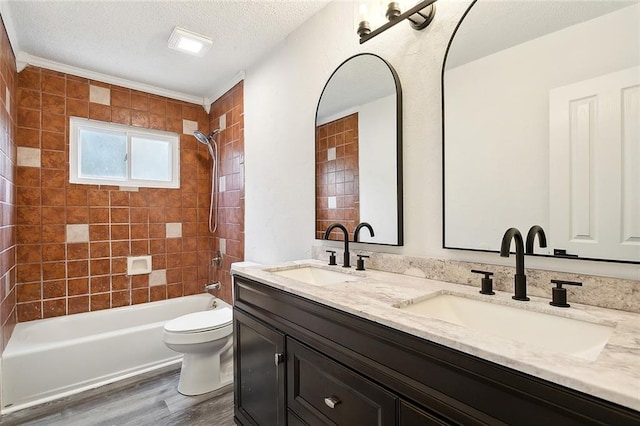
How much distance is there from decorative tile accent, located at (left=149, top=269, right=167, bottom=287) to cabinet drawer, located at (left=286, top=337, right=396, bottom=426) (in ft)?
7.72

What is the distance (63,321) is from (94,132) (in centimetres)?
164

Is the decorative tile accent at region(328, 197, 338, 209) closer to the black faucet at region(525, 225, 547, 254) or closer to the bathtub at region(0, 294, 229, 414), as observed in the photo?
the black faucet at region(525, 225, 547, 254)

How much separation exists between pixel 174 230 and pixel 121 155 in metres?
0.86

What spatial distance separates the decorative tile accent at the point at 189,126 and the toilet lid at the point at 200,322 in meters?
1.92

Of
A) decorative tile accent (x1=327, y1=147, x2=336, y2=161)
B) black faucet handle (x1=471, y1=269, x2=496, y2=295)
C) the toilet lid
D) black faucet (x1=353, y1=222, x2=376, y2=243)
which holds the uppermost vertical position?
decorative tile accent (x1=327, y1=147, x2=336, y2=161)

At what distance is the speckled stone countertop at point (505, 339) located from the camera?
19.5 inches

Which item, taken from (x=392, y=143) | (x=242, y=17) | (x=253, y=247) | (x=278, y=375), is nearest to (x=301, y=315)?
(x=278, y=375)

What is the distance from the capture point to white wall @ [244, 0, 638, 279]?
1.31 m

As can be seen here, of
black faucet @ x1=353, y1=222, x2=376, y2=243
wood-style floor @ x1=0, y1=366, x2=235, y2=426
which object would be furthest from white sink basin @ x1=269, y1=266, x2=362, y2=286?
wood-style floor @ x1=0, y1=366, x2=235, y2=426

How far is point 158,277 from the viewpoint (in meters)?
3.06

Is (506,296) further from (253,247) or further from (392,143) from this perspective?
(253,247)

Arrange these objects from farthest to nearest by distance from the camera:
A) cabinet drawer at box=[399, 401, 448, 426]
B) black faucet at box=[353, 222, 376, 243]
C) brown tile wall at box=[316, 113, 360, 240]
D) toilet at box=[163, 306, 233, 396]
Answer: toilet at box=[163, 306, 233, 396] → brown tile wall at box=[316, 113, 360, 240] → black faucet at box=[353, 222, 376, 243] → cabinet drawer at box=[399, 401, 448, 426]

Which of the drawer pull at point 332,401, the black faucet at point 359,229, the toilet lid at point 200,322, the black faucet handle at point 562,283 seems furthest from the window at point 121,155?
the black faucet handle at point 562,283

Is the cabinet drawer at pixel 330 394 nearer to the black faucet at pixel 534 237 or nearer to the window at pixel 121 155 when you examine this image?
the black faucet at pixel 534 237
